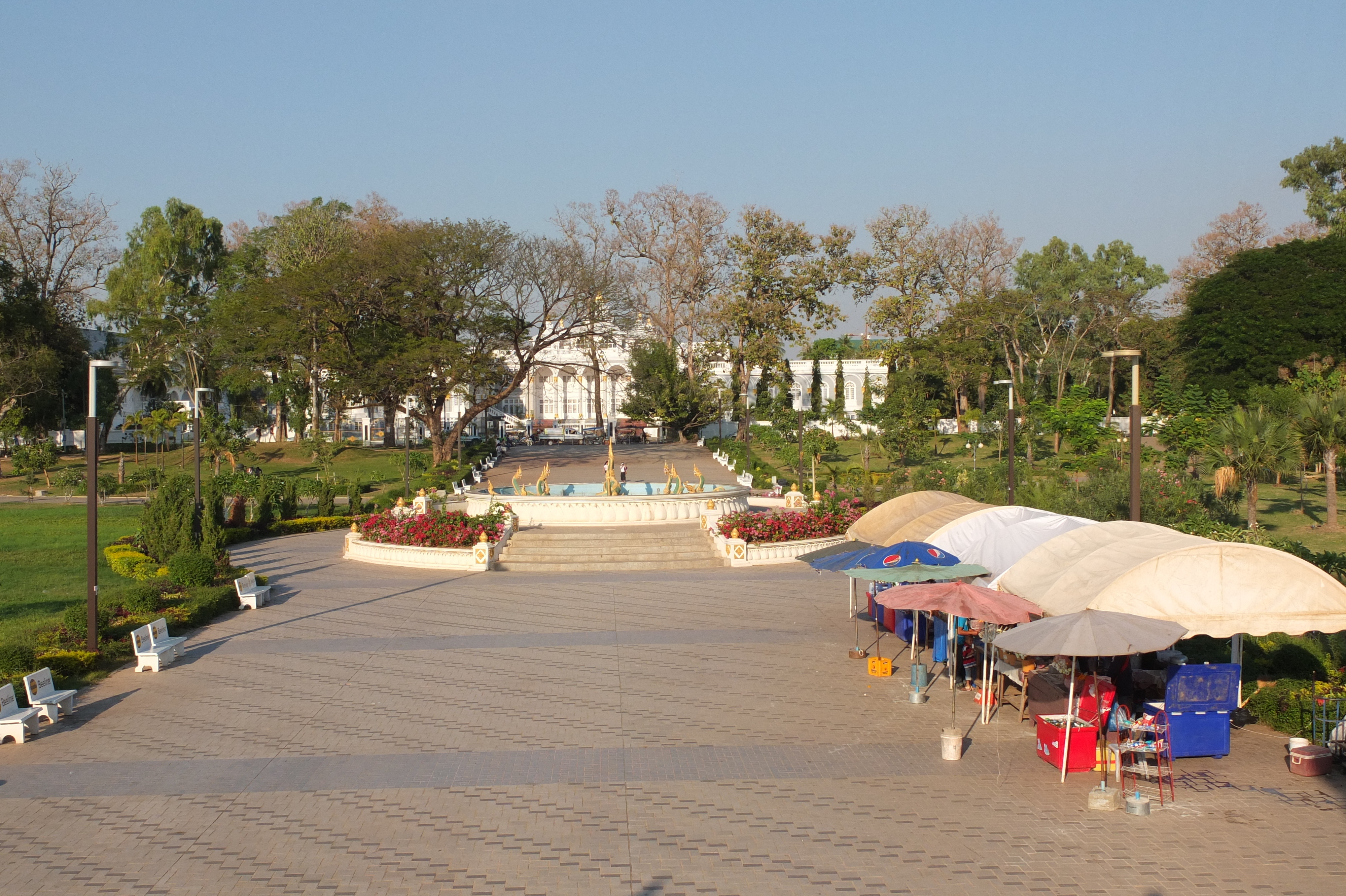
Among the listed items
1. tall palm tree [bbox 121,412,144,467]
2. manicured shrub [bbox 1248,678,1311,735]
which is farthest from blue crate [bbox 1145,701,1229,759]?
tall palm tree [bbox 121,412,144,467]

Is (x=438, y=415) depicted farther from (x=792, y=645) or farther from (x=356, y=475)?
(x=792, y=645)

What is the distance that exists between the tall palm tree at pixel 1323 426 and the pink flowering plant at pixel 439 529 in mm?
19570

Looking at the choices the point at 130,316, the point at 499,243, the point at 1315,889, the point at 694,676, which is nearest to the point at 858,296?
the point at 499,243

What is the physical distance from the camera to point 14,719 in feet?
34.9

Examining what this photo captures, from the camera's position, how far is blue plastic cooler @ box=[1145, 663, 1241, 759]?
951cm

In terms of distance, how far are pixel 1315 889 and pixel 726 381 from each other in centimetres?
6355

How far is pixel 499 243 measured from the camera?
48.0 meters

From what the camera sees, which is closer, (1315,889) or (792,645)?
(1315,889)

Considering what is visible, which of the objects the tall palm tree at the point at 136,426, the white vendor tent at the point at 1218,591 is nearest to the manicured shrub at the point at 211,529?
the white vendor tent at the point at 1218,591

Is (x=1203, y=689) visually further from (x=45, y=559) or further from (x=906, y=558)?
(x=45, y=559)

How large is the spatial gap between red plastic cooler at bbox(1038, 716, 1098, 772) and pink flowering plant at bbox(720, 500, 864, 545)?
44.3 feet

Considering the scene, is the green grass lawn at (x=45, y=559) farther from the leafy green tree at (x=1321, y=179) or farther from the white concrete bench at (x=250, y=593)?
the leafy green tree at (x=1321, y=179)

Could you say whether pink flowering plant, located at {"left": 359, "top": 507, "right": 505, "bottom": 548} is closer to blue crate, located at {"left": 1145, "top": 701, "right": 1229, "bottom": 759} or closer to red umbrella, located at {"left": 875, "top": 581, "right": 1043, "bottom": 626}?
red umbrella, located at {"left": 875, "top": 581, "right": 1043, "bottom": 626}

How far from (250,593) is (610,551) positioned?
7.95m
